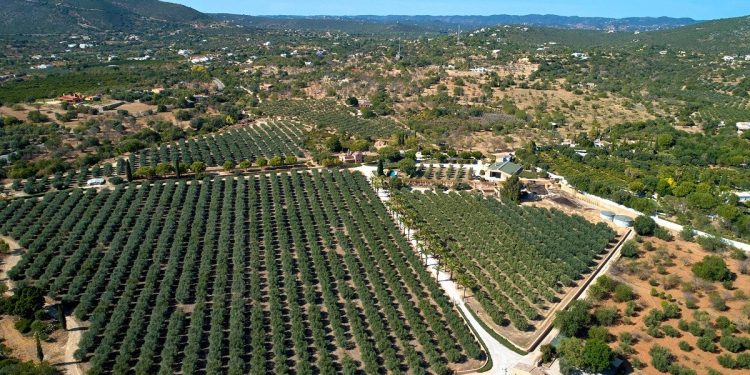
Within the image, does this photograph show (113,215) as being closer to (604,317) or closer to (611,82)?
(604,317)

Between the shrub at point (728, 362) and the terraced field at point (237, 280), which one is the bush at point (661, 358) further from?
the terraced field at point (237, 280)

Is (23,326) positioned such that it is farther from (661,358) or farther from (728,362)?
(728,362)

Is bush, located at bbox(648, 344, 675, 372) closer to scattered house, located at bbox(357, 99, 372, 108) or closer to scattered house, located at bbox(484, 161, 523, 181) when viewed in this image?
scattered house, located at bbox(484, 161, 523, 181)

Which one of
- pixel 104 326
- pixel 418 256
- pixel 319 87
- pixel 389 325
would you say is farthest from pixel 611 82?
pixel 104 326

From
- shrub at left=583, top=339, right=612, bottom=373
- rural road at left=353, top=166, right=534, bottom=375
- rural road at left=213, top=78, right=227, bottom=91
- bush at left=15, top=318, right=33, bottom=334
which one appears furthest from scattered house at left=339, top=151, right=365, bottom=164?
rural road at left=213, top=78, right=227, bottom=91

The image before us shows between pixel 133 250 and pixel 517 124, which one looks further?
pixel 517 124

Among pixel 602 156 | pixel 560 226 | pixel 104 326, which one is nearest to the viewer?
pixel 104 326

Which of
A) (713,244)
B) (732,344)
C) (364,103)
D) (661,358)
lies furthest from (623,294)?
(364,103)
